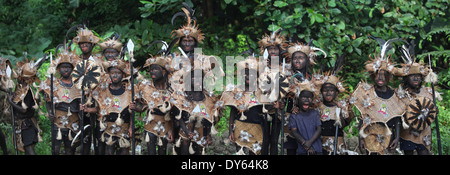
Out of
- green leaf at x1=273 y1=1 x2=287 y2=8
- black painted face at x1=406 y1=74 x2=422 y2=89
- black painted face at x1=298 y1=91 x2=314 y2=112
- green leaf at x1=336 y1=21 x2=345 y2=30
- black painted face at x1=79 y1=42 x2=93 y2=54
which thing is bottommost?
black painted face at x1=298 y1=91 x2=314 y2=112

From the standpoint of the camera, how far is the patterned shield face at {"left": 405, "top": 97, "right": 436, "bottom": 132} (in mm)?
6641

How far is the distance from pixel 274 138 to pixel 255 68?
1043 mm

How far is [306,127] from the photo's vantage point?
6.46 metres

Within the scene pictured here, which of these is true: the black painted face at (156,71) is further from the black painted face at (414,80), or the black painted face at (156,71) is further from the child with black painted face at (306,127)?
the black painted face at (414,80)

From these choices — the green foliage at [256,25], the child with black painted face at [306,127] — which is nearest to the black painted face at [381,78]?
the child with black painted face at [306,127]

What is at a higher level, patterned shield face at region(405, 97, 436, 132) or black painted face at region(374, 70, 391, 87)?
black painted face at region(374, 70, 391, 87)

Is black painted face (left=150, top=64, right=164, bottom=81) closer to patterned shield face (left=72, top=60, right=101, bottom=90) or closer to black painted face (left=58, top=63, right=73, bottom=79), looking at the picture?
patterned shield face (left=72, top=60, right=101, bottom=90)

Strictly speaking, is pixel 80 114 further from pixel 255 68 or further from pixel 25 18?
pixel 25 18

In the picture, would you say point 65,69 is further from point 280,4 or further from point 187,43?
point 280,4

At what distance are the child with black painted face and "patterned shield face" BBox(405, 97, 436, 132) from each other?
1.17 metres

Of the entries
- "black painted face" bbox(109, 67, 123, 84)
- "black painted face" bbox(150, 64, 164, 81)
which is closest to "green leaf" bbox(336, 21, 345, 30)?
"black painted face" bbox(150, 64, 164, 81)

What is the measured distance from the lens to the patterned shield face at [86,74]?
6969 mm

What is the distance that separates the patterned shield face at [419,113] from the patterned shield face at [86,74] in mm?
4011
